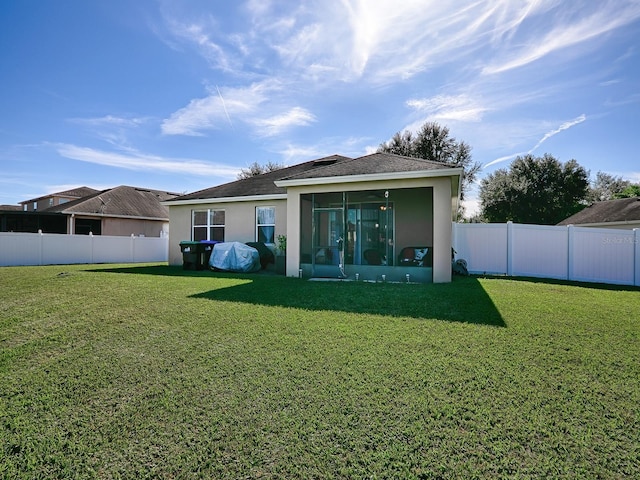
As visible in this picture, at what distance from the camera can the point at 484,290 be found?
25.9ft

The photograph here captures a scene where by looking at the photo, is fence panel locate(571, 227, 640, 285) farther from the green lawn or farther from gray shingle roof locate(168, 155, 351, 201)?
gray shingle roof locate(168, 155, 351, 201)

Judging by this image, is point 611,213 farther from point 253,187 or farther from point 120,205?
point 120,205

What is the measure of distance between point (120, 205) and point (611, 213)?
33177 mm

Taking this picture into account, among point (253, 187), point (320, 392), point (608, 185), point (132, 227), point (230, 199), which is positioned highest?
point (608, 185)

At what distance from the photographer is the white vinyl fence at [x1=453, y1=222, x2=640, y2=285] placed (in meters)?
10.2

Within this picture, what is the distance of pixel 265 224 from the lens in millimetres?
13742

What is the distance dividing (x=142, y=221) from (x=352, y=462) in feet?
87.1

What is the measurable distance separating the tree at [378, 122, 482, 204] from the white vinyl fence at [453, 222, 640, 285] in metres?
20.0

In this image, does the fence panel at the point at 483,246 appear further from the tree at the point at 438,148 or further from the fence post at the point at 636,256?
the tree at the point at 438,148

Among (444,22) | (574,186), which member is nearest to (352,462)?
(444,22)

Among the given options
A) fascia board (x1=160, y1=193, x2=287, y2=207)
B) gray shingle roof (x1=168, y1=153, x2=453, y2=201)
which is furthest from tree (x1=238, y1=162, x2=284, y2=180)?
fascia board (x1=160, y1=193, x2=287, y2=207)

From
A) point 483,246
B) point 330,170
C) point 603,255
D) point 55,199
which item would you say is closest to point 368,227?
point 330,170

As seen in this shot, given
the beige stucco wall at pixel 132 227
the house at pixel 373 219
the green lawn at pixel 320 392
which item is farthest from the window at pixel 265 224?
the beige stucco wall at pixel 132 227

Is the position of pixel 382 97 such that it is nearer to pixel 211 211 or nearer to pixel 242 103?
pixel 242 103
